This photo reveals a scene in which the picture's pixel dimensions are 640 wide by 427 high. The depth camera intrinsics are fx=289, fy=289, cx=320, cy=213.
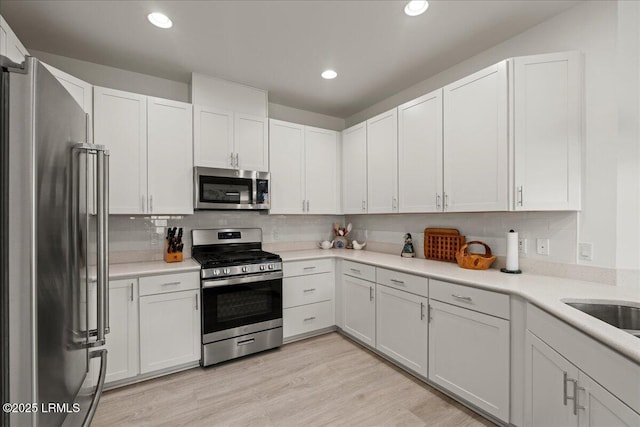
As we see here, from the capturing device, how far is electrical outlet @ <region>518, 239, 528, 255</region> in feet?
7.36

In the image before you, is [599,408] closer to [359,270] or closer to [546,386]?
[546,386]

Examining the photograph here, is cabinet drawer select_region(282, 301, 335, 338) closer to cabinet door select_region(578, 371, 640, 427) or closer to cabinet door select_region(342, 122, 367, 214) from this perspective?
cabinet door select_region(342, 122, 367, 214)

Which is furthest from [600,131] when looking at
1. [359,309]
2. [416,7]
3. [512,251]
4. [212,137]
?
[212,137]

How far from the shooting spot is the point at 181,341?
2.47 m

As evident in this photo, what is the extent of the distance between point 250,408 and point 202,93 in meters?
2.85

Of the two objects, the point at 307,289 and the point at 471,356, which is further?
the point at 307,289

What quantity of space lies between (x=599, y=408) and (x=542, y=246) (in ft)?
4.22

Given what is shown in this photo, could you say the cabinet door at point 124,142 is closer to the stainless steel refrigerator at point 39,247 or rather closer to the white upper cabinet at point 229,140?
the white upper cabinet at point 229,140

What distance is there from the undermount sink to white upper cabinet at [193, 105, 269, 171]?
2852mm

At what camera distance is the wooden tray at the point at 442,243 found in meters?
2.71

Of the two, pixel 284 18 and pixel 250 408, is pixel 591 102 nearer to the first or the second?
pixel 284 18

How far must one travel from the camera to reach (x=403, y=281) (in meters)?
2.46

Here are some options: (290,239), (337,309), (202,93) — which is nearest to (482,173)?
(337,309)

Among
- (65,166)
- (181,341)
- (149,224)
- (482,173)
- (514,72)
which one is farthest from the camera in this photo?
(149,224)
